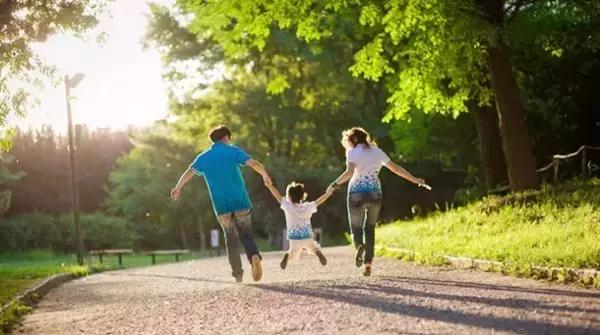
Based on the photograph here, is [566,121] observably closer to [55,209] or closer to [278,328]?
[278,328]

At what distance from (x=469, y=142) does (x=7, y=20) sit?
73.8ft


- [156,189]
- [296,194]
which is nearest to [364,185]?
[296,194]

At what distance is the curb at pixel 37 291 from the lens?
1040 cm

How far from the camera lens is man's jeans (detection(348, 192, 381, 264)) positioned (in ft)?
35.4

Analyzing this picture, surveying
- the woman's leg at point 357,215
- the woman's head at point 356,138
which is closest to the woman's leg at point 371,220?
the woman's leg at point 357,215

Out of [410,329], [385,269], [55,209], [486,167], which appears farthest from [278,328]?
[55,209]

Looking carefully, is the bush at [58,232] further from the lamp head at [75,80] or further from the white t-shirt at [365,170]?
the white t-shirt at [365,170]

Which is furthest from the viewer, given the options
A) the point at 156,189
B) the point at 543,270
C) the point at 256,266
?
the point at 156,189

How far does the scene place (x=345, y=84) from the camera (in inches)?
1763

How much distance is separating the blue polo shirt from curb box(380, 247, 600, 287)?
349 centimetres

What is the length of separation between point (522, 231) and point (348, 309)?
24.3 feet

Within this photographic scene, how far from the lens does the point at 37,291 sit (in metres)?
13.0

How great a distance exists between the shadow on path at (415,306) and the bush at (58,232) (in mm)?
39893

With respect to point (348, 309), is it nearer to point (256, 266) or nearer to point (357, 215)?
point (256, 266)
